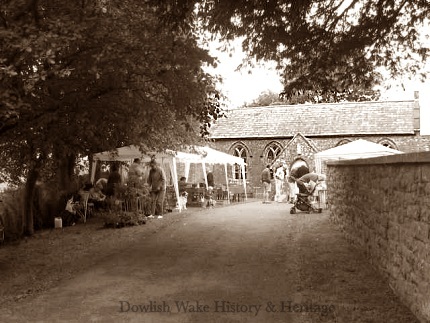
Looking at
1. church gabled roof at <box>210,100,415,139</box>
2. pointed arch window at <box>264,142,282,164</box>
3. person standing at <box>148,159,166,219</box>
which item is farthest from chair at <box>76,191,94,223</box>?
church gabled roof at <box>210,100,415,139</box>

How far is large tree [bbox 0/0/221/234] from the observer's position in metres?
8.25

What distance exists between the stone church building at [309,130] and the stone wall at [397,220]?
72.2 ft

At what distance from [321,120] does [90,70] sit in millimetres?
27932

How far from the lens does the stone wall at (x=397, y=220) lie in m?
5.35

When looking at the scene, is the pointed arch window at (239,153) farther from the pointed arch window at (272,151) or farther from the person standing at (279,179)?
the person standing at (279,179)

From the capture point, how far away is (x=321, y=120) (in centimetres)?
3481

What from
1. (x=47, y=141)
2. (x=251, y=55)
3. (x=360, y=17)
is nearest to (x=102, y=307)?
(x=47, y=141)

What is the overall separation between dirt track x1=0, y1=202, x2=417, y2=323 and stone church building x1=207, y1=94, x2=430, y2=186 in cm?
2144

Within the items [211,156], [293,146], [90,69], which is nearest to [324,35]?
[90,69]

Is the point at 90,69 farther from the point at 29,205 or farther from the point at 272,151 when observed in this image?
the point at 272,151

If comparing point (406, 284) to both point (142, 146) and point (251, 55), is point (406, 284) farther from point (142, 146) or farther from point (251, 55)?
point (142, 146)

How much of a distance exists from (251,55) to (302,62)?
1.31 meters

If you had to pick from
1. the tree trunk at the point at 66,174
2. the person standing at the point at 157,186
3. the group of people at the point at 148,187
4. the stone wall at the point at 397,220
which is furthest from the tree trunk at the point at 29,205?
the stone wall at the point at 397,220

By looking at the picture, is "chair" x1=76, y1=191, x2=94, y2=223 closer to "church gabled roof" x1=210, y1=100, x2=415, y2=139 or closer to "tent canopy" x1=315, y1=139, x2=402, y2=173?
"tent canopy" x1=315, y1=139, x2=402, y2=173
